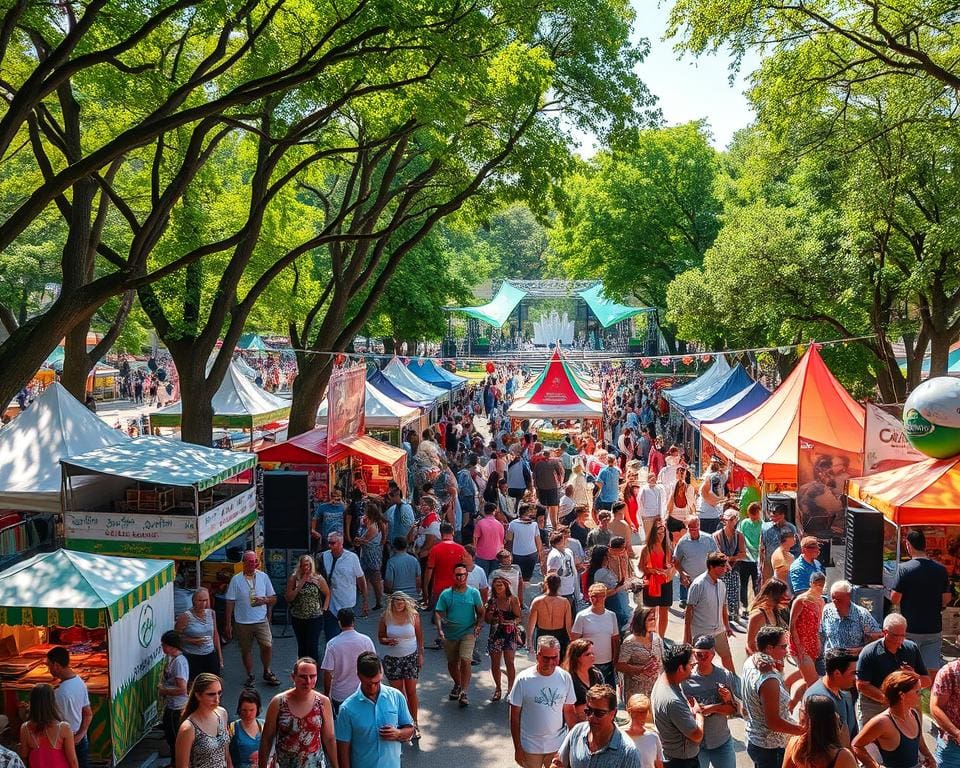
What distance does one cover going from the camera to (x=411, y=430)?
75.2ft

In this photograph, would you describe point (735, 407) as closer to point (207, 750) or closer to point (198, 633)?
point (198, 633)

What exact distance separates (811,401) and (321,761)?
10.4 meters

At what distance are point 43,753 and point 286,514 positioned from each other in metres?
5.65

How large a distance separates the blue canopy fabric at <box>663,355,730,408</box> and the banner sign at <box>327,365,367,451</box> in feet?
32.2

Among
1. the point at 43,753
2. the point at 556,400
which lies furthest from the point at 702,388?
the point at 43,753

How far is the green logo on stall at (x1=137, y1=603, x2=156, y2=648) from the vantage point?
25.1 ft

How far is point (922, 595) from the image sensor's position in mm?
8031

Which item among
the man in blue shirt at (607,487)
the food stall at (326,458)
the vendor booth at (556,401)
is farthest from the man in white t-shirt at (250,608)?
the vendor booth at (556,401)

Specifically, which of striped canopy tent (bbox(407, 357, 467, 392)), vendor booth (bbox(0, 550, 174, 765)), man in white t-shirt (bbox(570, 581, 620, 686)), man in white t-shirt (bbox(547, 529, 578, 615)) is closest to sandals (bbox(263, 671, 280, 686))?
vendor booth (bbox(0, 550, 174, 765))

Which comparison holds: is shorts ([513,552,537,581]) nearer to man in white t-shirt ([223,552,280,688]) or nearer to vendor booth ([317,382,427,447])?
man in white t-shirt ([223,552,280,688])

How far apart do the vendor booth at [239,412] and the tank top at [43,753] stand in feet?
44.1

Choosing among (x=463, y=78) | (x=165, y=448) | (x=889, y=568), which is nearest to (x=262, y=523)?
(x=165, y=448)

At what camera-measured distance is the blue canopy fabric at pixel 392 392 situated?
72.0ft

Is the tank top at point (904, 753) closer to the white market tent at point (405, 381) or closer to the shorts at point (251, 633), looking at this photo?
the shorts at point (251, 633)
